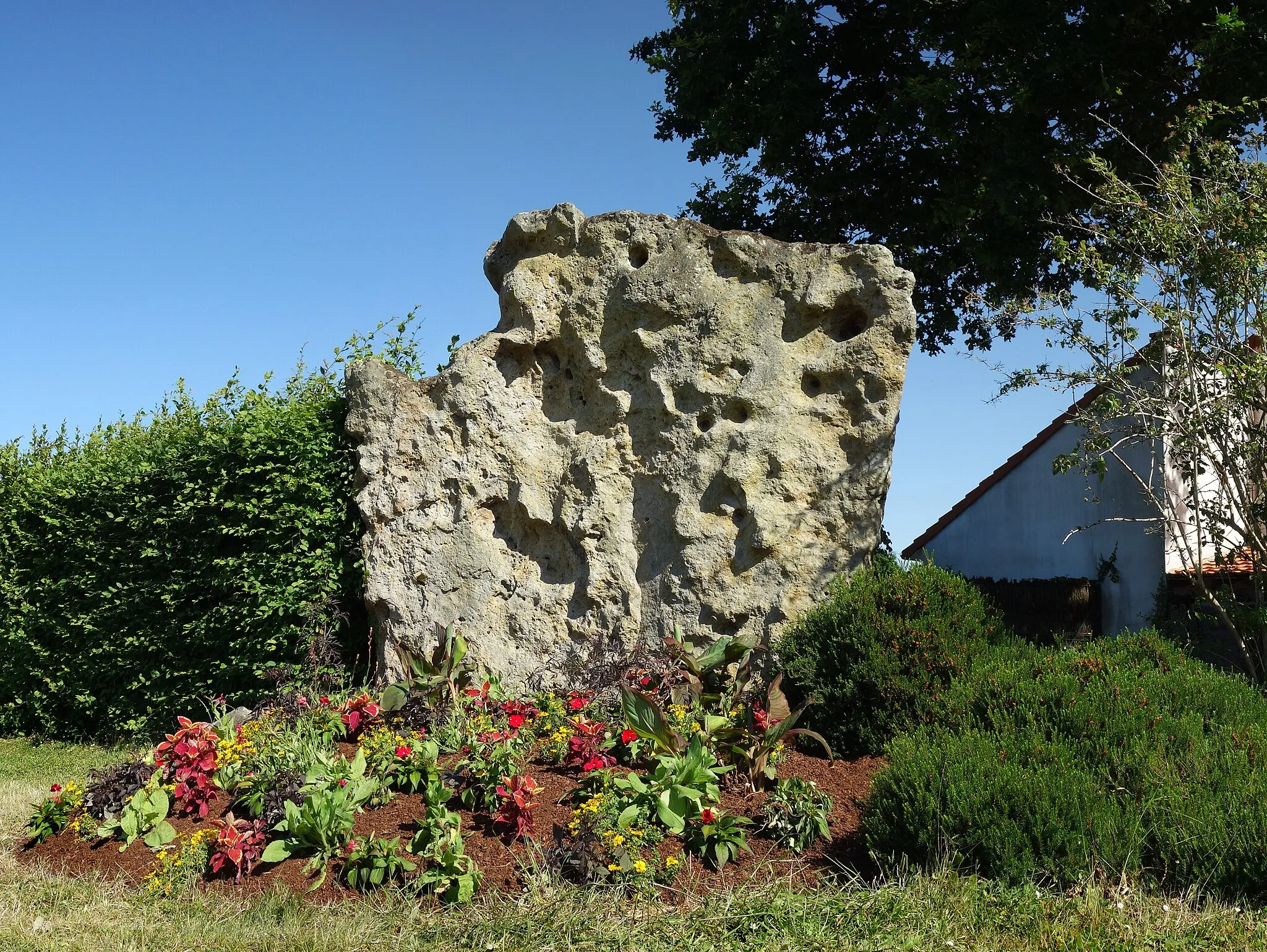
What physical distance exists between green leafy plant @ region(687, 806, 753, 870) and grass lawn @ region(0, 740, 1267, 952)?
1.37 feet

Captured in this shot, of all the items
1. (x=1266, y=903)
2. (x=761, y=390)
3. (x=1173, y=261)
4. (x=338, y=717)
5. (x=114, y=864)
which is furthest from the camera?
(x=1173, y=261)

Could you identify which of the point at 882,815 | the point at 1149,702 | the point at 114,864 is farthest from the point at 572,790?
the point at 1149,702

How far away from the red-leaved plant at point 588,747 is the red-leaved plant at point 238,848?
1.95m

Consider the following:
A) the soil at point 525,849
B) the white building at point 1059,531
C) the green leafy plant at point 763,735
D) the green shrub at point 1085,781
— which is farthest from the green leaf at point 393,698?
the white building at point 1059,531

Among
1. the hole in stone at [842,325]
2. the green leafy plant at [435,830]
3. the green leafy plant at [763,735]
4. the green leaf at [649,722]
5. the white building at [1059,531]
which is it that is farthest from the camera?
the white building at [1059,531]

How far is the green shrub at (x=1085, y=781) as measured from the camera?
17.2 feet

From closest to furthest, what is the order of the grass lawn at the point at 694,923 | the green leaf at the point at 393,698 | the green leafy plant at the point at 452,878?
the grass lawn at the point at 694,923 → the green leafy plant at the point at 452,878 → the green leaf at the point at 393,698

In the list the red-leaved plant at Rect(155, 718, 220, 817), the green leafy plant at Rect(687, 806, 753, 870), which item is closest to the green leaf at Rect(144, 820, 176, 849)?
the red-leaved plant at Rect(155, 718, 220, 817)

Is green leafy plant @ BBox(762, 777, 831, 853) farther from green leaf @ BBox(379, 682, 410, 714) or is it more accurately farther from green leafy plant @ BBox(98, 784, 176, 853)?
green leafy plant @ BBox(98, 784, 176, 853)

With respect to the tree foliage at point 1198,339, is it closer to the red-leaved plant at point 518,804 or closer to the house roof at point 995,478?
the house roof at point 995,478

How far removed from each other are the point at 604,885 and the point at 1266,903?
3366 mm

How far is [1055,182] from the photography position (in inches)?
484

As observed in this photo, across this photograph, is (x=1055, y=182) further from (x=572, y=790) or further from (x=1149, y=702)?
(x=572, y=790)

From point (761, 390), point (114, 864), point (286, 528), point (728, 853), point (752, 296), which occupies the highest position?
point (752, 296)
